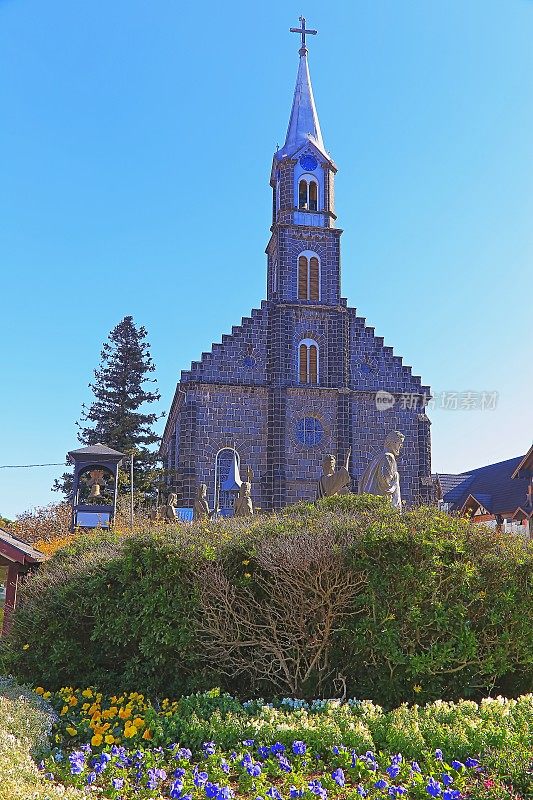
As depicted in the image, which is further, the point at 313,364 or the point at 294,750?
the point at 313,364

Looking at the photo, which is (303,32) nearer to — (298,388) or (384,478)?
(298,388)

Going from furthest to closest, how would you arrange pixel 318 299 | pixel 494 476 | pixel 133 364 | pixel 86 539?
pixel 133 364
pixel 494 476
pixel 318 299
pixel 86 539

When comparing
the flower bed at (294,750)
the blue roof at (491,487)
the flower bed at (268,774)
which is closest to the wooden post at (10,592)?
the flower bed at (294,750)

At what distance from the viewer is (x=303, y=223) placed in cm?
4156

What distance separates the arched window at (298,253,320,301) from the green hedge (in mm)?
31663

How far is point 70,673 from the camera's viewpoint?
33.9 ft

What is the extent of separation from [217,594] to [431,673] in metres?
2.61

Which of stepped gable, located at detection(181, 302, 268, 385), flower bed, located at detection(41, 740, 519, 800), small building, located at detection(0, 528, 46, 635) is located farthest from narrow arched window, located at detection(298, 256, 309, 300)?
flower bed, located at detection(41, 740, 519, 800)

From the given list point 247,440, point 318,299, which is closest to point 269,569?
point 247,440

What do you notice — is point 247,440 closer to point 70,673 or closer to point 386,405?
point 386,405

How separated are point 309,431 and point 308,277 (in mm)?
8681

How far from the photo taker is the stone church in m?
37.1

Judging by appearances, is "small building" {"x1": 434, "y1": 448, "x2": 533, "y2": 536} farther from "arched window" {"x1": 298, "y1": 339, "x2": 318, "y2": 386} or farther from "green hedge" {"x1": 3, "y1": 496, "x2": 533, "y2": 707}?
"green hedge" {"x1": 3, "y1": 496, "x2": 533, "y2": 707}

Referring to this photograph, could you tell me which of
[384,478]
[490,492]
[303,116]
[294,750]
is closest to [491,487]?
[490,492]
